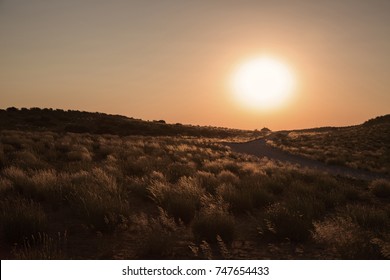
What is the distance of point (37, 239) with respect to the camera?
5672mm

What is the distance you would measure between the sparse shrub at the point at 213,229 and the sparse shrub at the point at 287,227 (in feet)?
2.49

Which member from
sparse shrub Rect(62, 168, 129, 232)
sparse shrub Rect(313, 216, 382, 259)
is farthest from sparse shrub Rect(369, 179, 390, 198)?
sparse shrub Rect(62, 168, 129, 232)

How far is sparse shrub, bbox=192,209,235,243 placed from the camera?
20.0ft

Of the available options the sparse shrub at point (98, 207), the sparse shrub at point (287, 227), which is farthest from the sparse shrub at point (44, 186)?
the sparse shrub at point (287, 227)

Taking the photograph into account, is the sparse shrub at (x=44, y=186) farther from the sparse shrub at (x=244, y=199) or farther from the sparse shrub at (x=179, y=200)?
the sparse shrub at (x=244, y=199)

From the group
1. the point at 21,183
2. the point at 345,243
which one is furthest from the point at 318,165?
the point at 21,183

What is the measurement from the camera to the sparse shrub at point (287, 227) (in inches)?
251

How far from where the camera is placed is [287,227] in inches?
256

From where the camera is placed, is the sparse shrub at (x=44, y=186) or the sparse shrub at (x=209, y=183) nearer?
the sparse shrub at (x=44, y=186)

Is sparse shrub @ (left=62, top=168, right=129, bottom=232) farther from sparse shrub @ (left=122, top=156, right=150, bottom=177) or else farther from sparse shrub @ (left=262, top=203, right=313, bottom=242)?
sparse shrub @ (left=122, top=156, right=150, bottom=177)

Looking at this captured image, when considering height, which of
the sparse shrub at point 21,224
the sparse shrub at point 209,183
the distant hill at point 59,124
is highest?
the distant hill at point 59,124

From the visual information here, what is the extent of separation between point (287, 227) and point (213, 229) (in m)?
1.48

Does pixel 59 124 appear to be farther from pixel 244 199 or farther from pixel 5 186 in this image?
pixel 244 199
